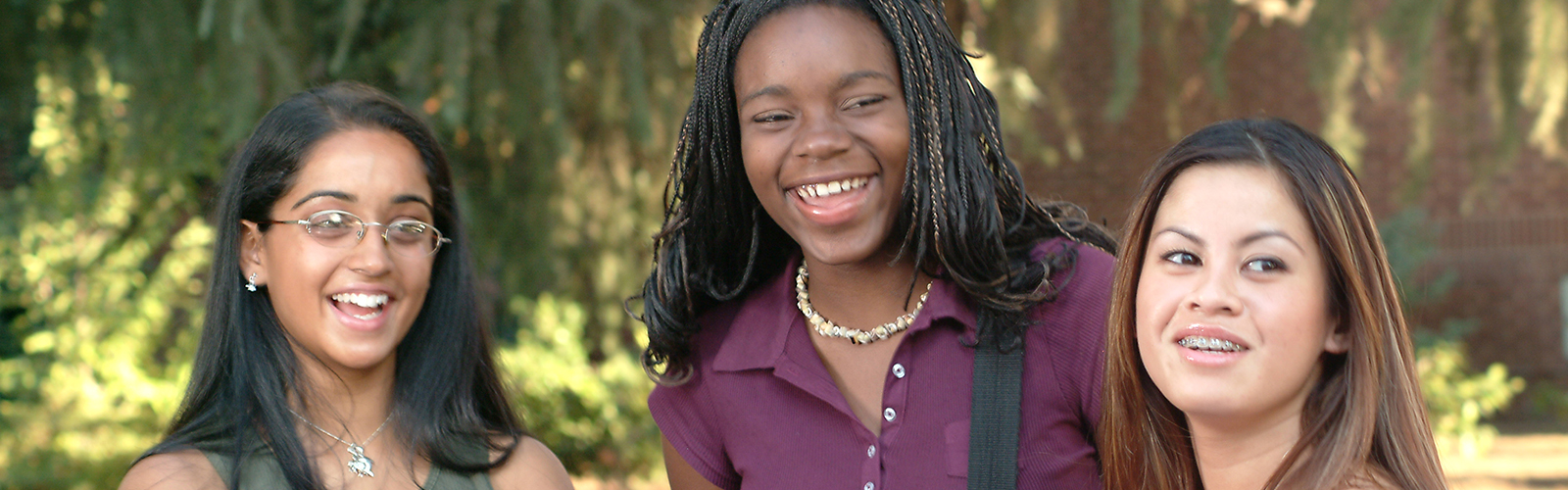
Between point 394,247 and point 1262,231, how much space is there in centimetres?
149

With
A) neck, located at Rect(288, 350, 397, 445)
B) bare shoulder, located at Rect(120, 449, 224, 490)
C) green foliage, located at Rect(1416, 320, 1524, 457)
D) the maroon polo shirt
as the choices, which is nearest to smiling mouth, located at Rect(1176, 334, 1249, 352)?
the maroon polo shirt

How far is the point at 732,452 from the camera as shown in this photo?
2.34m

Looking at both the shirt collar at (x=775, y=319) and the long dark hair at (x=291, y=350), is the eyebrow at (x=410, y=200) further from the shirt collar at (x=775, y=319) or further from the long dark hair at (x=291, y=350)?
the shirt collar at (x=775, y=319)

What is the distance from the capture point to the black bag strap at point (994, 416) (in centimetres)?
206

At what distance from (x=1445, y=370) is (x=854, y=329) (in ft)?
22.0

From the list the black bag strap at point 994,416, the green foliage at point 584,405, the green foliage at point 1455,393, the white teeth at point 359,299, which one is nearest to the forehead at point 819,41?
the black bag strap at point 994,416

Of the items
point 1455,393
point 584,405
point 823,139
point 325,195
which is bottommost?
point 584,405

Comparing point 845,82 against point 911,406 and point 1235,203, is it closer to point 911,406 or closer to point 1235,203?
point 911,406

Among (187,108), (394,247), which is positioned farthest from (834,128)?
(187,108)

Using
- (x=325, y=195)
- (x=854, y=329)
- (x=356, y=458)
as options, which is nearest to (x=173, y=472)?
(x=356, y=458)

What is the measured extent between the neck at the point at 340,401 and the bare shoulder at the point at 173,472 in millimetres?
199

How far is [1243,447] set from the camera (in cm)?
179

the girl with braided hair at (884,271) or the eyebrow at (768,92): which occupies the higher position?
the eyebrow at (768,92)

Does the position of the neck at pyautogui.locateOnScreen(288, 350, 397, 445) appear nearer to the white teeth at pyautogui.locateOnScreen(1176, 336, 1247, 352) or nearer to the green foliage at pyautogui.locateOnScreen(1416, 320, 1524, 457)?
the white teeth at pyautogui.locateOnScreen(1176, 336, 1247, 352)
